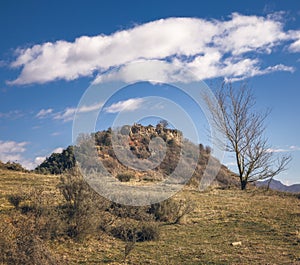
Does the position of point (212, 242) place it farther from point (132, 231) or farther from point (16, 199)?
point (16, 199)

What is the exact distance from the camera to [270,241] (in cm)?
1227

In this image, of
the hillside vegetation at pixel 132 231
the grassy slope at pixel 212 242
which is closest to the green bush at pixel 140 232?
the hillside vegetation at pixel 132 231

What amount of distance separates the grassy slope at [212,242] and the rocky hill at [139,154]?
13474 millimetres

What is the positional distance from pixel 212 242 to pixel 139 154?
93.4ft

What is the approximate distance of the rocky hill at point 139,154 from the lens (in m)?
36.7

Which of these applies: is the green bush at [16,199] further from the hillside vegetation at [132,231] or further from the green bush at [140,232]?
the green bush at [140,232]

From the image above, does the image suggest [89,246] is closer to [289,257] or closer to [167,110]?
[289,257]

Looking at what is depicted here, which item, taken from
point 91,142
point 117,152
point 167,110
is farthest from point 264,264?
point 117,152

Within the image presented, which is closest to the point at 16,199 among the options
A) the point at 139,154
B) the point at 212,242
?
the point at 212,242

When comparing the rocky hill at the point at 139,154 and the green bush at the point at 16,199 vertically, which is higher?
the rocky hill at the point at 139,154

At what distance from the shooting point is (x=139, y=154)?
4028cm

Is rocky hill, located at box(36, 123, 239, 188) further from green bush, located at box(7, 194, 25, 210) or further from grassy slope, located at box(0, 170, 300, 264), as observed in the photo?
green bush, located at box(7, 194, 25, 210)

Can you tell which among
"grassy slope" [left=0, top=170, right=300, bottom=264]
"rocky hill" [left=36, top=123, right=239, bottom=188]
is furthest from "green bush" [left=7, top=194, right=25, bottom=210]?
"rocky hill" [left=36, top=123, right=239, bottom=188]

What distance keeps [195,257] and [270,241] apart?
3.40 meters
